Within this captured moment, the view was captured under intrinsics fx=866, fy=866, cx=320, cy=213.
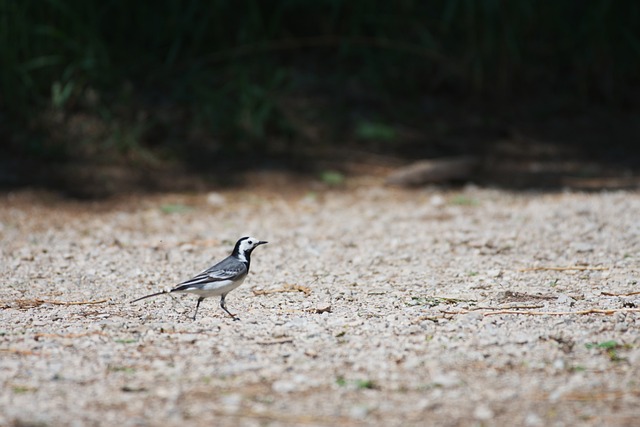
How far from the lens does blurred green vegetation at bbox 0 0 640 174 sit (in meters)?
7.94

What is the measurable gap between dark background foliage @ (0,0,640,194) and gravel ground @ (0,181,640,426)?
1458 millimetres

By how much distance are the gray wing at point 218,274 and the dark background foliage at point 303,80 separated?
382 cm

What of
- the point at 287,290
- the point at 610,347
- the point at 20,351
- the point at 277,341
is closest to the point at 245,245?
the point at 287,290

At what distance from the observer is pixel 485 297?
13.9 feet

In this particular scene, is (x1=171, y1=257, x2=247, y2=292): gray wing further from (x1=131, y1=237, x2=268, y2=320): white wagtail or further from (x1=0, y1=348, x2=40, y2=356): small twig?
(x1=0, y1=348, x2=40, y2=356): small twig

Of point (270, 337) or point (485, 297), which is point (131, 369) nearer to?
point (270, 337)

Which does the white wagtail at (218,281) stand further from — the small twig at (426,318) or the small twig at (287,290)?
the small twig at (426,318)

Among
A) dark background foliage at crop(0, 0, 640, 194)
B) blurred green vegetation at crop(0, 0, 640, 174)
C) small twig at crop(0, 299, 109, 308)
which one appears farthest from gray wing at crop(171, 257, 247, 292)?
blurred green vegetation at crop(0, 0, 640, 174)

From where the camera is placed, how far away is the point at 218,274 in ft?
13.2

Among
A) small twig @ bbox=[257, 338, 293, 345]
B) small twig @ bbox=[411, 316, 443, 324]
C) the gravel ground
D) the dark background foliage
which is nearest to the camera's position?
the gravel ground

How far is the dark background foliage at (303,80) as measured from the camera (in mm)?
7934

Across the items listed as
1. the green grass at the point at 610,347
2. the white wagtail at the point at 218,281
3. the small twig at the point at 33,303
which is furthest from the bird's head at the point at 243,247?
the green grass at the point at 610,347

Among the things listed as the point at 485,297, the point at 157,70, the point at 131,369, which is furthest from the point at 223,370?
the point at 157,70

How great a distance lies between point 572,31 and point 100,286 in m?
6.67
